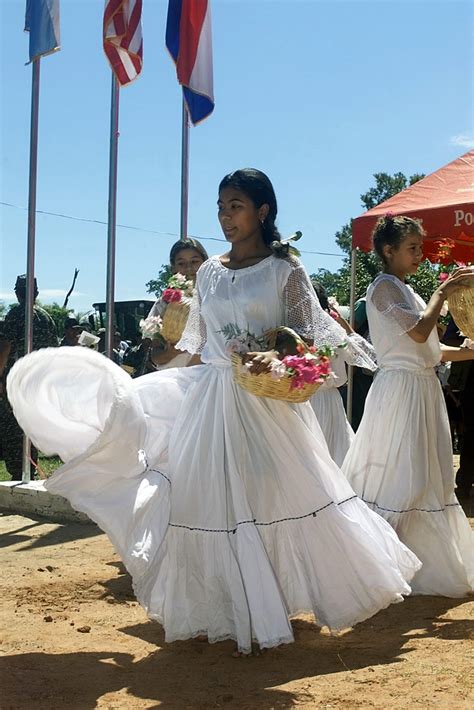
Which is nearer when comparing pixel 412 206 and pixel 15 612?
pixel 15 612

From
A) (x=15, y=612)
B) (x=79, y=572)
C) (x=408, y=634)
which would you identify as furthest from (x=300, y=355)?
(x=79, y=572)

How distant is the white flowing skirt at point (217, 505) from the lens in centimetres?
421

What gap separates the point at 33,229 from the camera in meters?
8.91

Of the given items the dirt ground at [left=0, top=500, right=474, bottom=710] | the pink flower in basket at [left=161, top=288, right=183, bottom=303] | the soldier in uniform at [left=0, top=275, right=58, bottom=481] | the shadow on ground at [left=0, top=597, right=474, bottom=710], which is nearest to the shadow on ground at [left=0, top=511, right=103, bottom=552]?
the dirt ground at [left=0, top=500, right=474, bottom=710]

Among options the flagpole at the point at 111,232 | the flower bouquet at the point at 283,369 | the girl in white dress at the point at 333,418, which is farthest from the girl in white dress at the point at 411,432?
the flagpole at the point at 111,232

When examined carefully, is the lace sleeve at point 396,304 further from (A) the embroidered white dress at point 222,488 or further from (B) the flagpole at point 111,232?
(B) the flagpole at point 111,232

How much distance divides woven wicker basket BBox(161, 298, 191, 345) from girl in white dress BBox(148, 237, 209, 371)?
271mm

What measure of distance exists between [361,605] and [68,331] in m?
9.97

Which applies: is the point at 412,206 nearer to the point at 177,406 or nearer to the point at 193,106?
the point at 193,106

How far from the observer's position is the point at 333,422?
26.1 feet

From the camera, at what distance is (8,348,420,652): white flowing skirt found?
4.21 metres

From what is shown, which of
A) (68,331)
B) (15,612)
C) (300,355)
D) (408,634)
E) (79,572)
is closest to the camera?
(300,355)

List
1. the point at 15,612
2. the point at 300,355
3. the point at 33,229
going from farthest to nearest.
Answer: the point at 33,229 → the point at 15,612 → the point at 300,355

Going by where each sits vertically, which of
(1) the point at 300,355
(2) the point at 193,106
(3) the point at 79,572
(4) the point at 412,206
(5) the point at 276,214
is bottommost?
(3) the point at 79,572
